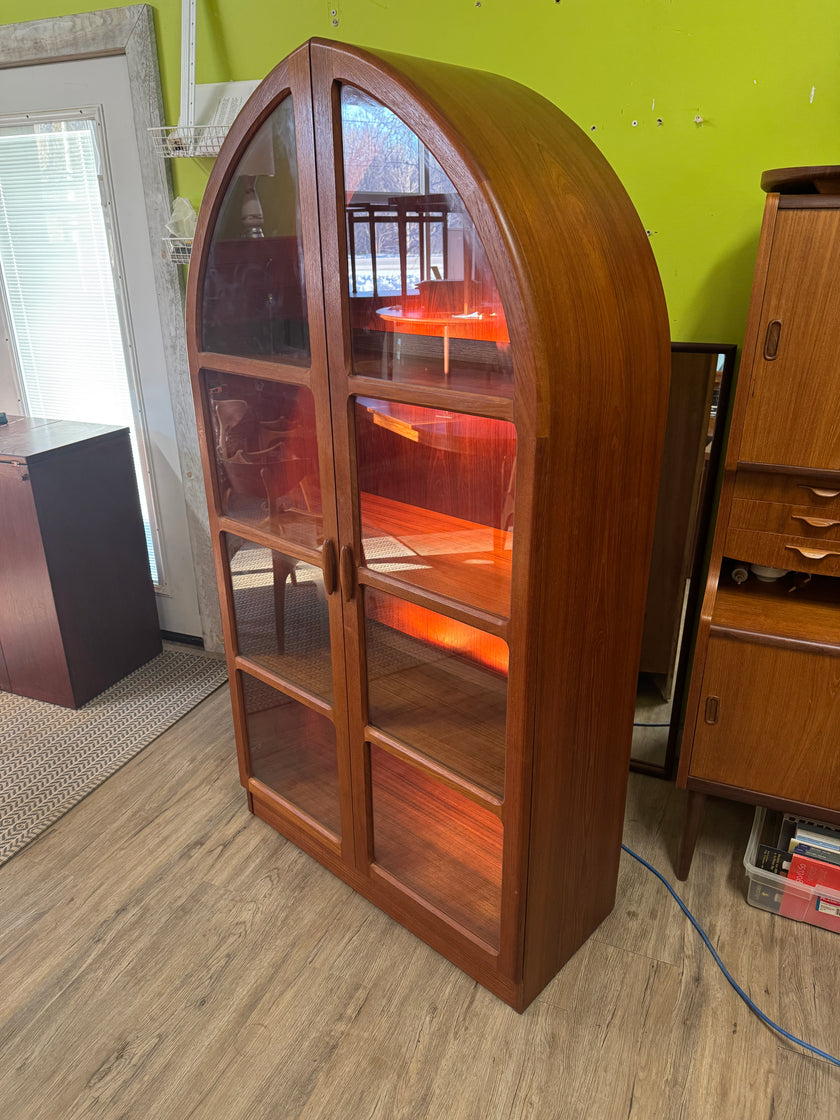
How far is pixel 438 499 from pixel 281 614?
1.89 feet

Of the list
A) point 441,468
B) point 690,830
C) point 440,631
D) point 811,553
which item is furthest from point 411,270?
point 690,830

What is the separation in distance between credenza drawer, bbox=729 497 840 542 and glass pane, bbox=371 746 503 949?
830 mm

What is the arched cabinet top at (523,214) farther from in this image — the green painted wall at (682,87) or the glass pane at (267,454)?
the green painted wall at (682,87)

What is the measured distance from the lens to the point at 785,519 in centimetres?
167

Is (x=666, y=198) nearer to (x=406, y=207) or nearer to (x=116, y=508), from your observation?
(x=406, y=207)

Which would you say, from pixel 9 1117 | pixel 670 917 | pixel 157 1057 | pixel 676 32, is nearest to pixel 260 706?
pixel 157 1057

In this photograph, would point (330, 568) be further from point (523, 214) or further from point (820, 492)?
point (820, 492)

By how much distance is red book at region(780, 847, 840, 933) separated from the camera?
1756 millimetres

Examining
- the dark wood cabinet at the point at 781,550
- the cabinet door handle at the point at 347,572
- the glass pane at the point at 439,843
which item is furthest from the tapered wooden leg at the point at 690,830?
the cabinet door handle at the point at 347,572

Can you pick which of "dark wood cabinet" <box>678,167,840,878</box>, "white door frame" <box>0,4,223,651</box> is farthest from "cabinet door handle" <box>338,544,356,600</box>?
"white door frame" <box>0,4,223,651</box>

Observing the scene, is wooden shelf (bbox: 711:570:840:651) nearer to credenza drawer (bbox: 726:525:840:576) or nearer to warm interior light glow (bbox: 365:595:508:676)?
credenza drawer (bbox: 726:525:840:576)

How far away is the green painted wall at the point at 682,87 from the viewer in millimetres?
1565

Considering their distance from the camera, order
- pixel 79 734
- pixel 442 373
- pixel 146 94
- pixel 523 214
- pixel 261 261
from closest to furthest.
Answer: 1. pixel 523 214
2. pixel 442 373
3. pixel 261 261
4. pixel 146 94
5. pixel 79 734

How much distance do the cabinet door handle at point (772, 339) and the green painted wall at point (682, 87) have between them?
0.29 metres
